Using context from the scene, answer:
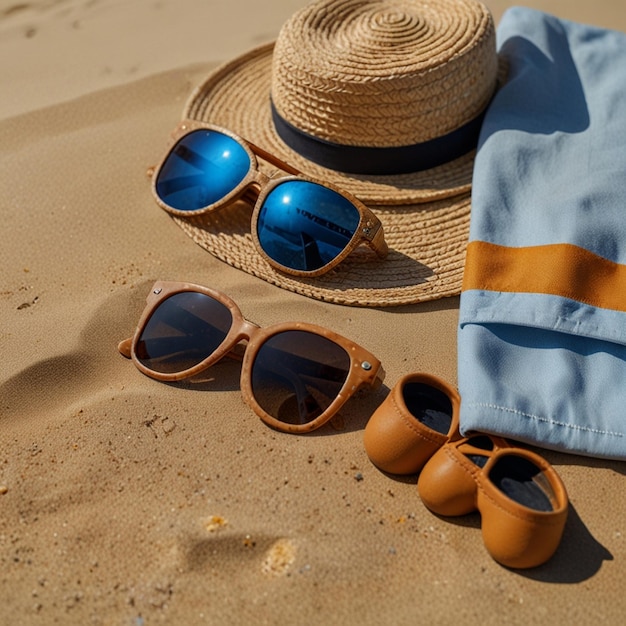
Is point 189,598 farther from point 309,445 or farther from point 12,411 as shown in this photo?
point 12,411

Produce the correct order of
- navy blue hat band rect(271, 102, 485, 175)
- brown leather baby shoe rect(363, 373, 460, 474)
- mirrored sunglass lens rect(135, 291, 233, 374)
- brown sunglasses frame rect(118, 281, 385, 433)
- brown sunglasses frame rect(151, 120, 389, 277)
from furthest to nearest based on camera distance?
1. navy blue hat band rect(271, 102, 485, 175)
2. brown sunglasses frame rect(151, 120, 389, 277)
3. mirrored sunglass lens rect(135, 291, 233, 374)
4. brown sunglasses frame rect(118, 281, 385, 433)
5. brown leather baby shoe rect(363, 373, 460, 474)

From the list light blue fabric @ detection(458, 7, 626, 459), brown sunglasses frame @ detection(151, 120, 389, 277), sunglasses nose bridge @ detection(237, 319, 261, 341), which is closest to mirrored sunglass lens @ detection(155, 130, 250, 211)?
brown sunglasses frame @ detection(151, 120, 389, 277)

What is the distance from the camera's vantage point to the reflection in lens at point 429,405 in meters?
1.29

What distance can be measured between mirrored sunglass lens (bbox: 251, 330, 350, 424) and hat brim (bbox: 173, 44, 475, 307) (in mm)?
205

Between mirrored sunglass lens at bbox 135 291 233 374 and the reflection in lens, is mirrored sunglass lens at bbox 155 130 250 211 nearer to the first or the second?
mirrored sunglass lens at bbox 135 291 233 374

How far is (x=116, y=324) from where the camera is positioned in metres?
1.55

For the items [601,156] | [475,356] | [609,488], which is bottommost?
[609,488]

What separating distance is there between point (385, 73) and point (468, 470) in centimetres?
89

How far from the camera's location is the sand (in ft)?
3.70

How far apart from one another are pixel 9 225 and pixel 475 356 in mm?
1141

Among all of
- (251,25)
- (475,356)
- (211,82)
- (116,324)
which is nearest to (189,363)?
(116,324)

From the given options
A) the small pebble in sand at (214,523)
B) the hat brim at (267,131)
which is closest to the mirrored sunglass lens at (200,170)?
Answer: the hat brim at (267,131)

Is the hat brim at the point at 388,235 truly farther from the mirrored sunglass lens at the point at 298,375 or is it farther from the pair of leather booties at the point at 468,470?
the pair of leather booties at the point at 468,470

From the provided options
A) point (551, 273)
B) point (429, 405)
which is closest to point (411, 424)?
point (429, 405)
